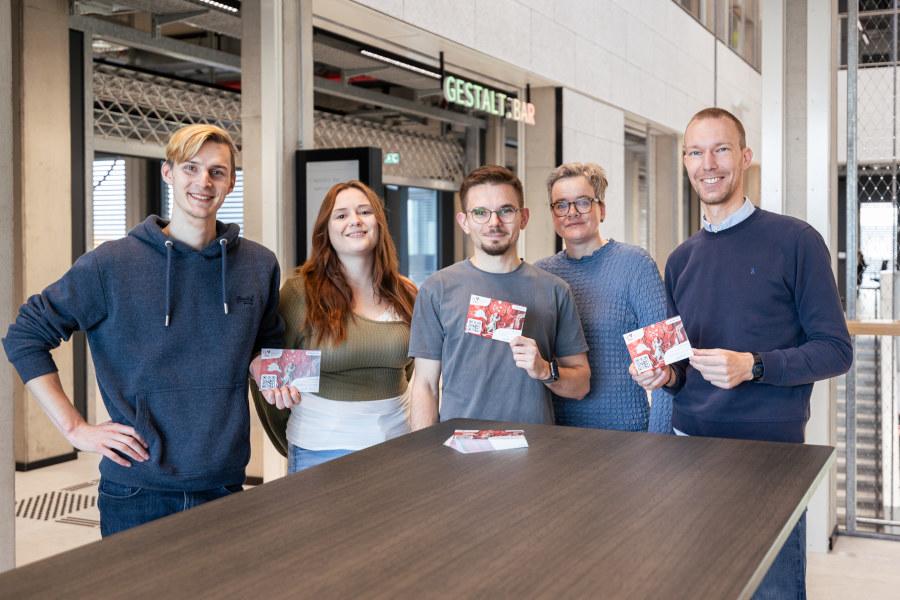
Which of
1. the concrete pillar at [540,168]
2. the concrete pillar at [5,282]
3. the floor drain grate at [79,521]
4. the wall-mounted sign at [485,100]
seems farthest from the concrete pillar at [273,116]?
the concrete pillar at [540,168]

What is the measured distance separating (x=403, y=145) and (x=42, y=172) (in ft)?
16.9

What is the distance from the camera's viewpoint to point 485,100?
7.59 m

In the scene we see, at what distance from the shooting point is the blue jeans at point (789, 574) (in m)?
2.43

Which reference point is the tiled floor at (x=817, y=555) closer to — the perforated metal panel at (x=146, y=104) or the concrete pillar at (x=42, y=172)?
the concrete pillar at (x=42, y=172)

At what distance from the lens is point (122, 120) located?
7227 millimetres

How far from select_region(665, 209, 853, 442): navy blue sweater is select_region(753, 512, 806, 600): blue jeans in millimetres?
281

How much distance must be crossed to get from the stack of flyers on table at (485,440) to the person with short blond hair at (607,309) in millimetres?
696

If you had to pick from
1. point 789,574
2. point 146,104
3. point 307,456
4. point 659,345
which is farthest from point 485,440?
point 146,104

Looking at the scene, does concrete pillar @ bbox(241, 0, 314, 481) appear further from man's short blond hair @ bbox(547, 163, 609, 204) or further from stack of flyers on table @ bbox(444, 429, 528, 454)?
stack of flyers on table @ bbox(444, 429, 528, 454)

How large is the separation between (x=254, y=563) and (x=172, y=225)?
128 centimetres

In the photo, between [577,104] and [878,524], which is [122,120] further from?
[878,524]

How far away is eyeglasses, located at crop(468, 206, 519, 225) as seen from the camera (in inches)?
101

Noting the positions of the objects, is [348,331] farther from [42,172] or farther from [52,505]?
[42,172]

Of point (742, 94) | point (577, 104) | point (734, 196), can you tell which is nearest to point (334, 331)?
point (734, 196)
